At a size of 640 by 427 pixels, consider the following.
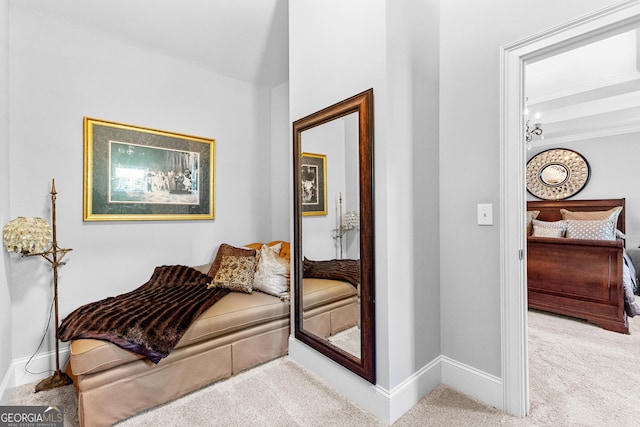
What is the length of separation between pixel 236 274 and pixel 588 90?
15.1ft

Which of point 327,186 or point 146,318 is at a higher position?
point 327,186

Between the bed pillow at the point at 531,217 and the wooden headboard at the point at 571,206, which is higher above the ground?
the wooden headboard at the point at 571,206

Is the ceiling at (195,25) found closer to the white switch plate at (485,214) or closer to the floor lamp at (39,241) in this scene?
the floor lamp at (39,241)

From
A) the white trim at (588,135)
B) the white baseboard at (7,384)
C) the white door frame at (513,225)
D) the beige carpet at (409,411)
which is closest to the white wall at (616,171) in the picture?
the white trim at (588,135)

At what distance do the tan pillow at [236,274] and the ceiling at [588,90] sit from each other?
9.80ft

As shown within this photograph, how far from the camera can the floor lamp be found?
1788 millimetres

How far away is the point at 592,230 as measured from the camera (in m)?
3.84

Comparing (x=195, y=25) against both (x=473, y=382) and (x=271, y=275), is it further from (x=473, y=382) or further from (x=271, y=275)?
(x=473, y=382)

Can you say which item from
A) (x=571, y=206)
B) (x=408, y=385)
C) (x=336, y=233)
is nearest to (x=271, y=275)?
(x=336, y=233)

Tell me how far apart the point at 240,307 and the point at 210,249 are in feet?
3.41

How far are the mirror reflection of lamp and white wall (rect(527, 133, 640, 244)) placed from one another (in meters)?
5.30

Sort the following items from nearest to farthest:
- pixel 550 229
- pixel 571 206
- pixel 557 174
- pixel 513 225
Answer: pixel 513 225
pixel 550 229
pixel 571 206
pixel 557 174

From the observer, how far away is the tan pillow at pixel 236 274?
7.99 feet

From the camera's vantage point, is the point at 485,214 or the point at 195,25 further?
the point at 195,25
